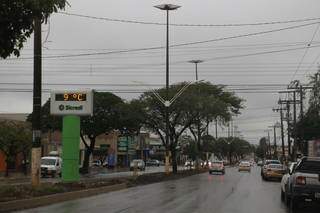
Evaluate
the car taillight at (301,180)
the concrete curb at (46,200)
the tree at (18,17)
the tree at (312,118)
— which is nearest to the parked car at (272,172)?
the tree at (312,118)

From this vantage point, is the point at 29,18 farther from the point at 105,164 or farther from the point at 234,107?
the point at 105,164

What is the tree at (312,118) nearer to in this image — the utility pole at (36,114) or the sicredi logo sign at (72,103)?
the sicredi logo sign at (72,103)

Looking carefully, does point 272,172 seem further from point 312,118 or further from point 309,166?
point 309,166

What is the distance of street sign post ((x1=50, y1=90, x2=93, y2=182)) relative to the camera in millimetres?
33188

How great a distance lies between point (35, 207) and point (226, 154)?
158m

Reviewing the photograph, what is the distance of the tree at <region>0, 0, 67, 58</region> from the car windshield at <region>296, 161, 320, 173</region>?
36.2 feet

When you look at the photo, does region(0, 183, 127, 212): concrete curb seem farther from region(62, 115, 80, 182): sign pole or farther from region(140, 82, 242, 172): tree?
region(140, 82, 242, 172): tree

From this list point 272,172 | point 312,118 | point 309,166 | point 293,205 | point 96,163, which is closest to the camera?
point 293,205

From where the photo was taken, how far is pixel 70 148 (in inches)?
1314

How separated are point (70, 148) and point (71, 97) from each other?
107 inches

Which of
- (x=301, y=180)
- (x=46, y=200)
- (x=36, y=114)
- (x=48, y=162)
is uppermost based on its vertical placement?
(x=36, y=114)

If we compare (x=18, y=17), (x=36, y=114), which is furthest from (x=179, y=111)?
(x=18, y=17)

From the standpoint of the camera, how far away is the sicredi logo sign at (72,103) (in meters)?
33.6

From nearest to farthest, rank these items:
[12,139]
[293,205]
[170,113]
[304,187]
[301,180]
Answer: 1. [304,187]
2. [301,180]
3. [293,205]
4. [12,139]
5. [170,113]
